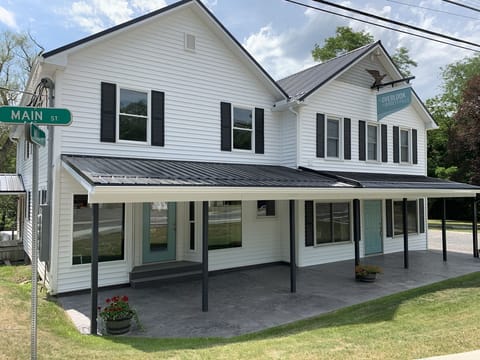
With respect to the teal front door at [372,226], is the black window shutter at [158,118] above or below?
above

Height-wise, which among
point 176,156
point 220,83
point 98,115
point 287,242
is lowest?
point 287,242

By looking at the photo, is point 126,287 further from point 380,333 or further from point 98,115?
point 380,333

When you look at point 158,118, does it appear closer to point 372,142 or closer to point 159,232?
point 159,232

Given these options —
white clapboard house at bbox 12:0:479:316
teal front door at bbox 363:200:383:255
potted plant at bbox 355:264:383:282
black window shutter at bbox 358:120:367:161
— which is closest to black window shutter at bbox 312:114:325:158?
white clapboard house at bbox 12:0:479:316

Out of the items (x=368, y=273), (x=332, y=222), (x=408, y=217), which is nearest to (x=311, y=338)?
(x=368, y=273)

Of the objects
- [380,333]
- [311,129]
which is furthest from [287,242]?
[380,333]

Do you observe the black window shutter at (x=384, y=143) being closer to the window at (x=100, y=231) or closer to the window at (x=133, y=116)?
the window at (x=133, y=116)

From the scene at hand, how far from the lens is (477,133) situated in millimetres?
26984

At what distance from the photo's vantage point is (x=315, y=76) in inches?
532

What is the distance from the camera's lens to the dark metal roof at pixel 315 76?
12227mm

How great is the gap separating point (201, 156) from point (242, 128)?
1840 millimetres

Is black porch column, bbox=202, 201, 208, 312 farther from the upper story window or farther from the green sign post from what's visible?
the upper story window

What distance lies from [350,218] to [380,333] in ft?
26.3

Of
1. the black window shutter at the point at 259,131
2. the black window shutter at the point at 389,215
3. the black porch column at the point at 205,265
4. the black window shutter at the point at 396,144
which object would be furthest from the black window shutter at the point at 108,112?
the black window shutter at the point at 396,144
